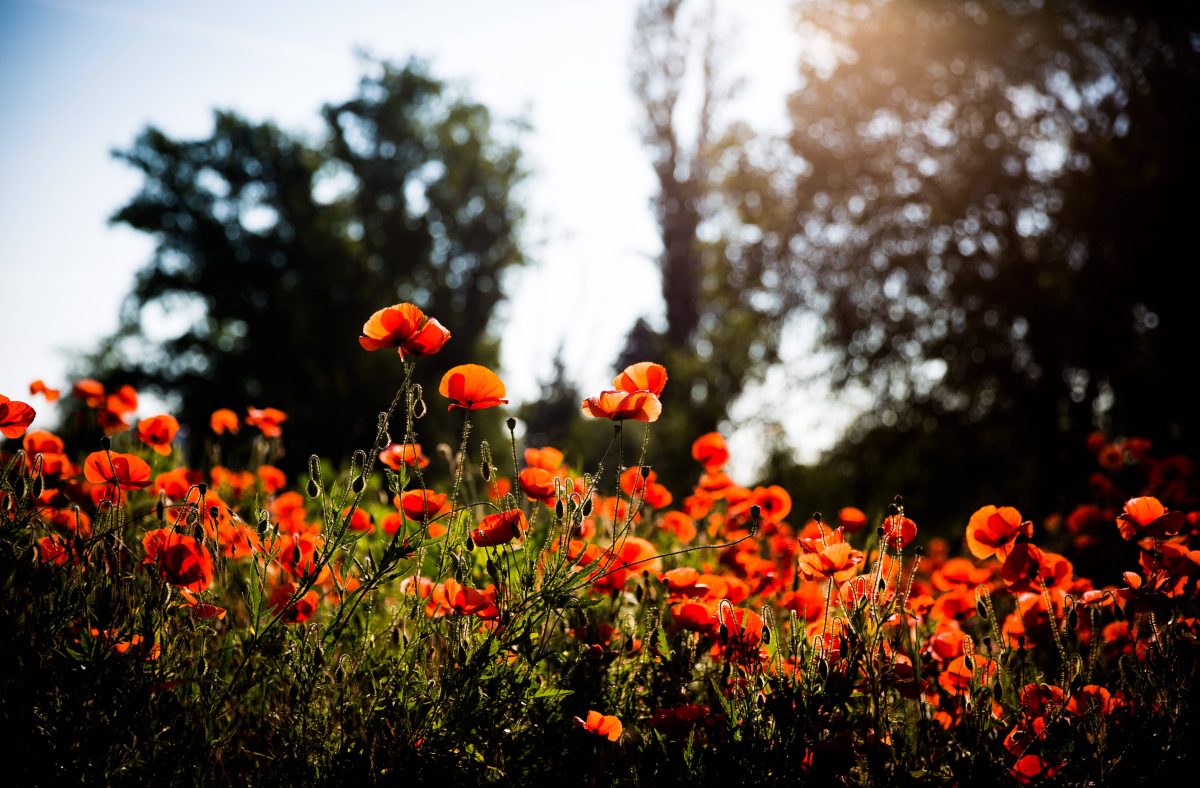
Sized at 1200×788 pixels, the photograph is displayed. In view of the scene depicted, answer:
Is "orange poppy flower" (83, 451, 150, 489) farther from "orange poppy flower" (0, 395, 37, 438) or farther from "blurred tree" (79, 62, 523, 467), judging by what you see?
"blurred tree" (79, 62, 523, 467)

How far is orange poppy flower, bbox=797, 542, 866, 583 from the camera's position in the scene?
5.42 ft

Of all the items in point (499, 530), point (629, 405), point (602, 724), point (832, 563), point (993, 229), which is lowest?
point (602, 724)

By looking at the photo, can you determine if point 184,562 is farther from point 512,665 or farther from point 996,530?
point 996,530

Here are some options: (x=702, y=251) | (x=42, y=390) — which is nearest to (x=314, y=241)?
(x=702, y=251)

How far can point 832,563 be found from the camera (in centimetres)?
166

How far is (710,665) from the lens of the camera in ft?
6.83

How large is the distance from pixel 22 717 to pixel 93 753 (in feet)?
0.53

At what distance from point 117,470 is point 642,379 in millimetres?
1256

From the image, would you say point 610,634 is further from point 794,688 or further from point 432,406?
point 432,406

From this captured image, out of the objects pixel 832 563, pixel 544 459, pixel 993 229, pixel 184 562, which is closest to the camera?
pixel 184 562

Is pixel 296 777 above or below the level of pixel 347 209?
below

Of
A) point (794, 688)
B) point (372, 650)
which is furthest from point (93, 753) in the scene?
point (794, 688)

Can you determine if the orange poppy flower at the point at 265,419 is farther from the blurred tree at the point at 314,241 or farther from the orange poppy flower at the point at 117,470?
the blurred tree at the point at 314,241

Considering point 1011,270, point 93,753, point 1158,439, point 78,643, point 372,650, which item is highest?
point 1011,270
